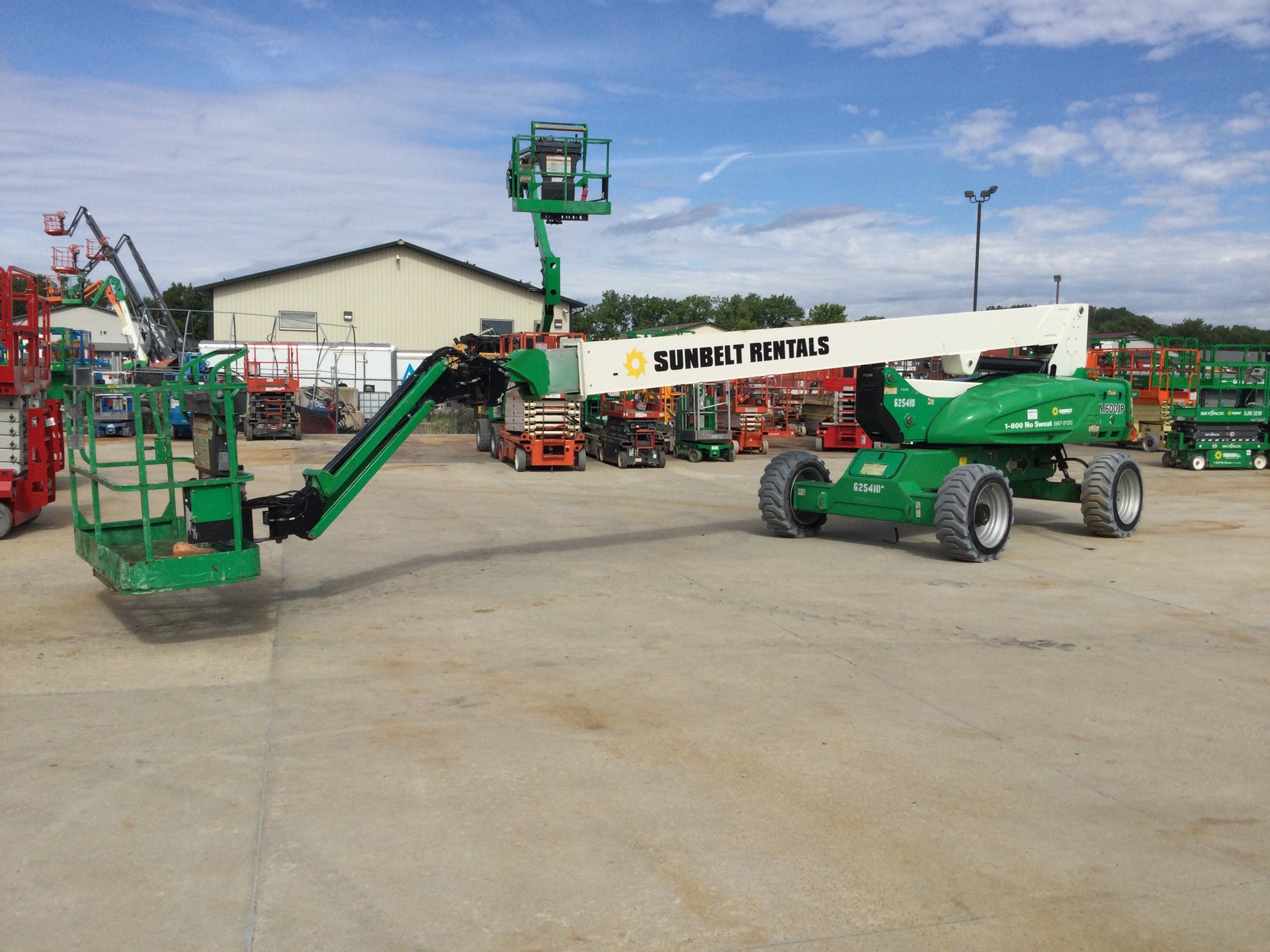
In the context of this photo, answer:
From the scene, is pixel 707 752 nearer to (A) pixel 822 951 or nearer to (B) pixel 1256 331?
(A) pixel 822 951

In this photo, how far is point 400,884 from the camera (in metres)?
4.18

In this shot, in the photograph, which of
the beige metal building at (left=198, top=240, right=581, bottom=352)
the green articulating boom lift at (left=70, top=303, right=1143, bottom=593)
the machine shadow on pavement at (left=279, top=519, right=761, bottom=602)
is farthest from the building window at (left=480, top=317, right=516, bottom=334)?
the green articulating boom lift at (left=70, top=303, right=1143, bottom=593)

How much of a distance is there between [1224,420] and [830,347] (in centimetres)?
1621

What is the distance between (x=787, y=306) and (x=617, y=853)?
10201cm

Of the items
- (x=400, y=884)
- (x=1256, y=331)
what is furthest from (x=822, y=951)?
(x=1256, y=331)

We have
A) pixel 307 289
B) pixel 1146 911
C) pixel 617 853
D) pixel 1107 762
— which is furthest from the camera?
pixel 307 289

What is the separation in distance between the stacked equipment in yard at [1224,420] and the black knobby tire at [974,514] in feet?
46.2

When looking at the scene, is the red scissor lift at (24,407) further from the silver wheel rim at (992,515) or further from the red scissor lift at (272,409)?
the red scissor lift at (272,409)

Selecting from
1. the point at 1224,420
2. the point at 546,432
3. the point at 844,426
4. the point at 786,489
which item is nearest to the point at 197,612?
the point at 786,489

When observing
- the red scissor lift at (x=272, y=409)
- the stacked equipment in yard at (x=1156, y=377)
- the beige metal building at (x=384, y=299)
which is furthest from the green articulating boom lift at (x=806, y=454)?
the beige metal building at (x=384, y=299)

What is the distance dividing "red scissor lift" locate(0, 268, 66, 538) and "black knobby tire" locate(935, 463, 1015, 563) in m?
10.3

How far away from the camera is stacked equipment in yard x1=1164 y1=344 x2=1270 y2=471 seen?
23062 millimetres

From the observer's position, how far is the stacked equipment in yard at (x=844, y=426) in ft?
87.4

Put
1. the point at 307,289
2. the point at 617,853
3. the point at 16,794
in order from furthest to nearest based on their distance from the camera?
1. the point at 307,289
2. the point at 16,794
3. the point at 617,853
